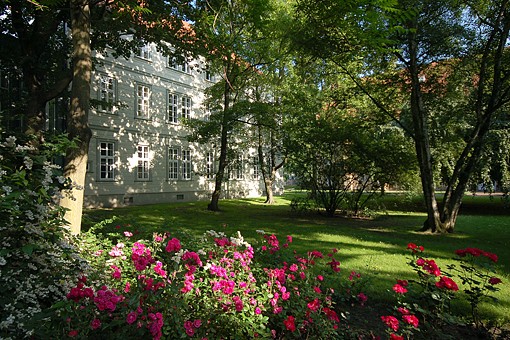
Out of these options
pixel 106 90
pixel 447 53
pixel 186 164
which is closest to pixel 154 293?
pixel 447 53

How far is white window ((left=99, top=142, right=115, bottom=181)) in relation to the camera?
18.0m

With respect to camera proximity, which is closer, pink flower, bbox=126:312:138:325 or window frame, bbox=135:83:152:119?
pink flower, bbox=126:312:138:325

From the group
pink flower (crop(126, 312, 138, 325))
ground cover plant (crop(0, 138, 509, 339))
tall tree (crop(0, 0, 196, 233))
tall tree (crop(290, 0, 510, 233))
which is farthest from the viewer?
tall tree (crop(290, 0, 510, 233))

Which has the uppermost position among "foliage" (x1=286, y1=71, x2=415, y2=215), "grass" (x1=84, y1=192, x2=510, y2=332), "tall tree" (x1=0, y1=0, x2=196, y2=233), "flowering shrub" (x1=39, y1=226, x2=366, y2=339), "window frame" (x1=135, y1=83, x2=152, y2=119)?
"window frame" (x1=135, y1=83, x2=152, y2=119)

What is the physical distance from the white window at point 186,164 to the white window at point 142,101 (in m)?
4.20

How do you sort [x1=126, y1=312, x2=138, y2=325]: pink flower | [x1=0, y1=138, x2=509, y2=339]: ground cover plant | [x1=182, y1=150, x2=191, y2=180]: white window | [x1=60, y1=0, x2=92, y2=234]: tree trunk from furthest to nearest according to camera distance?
1. [x1=182, y1=150, x2=191, y2=180]: white window
2. [x1=60, y1=0, x2=92, y2=234]: tree trunk
3. [x1=0, y1=138, x2=509, y2=339]: ground cover plant
4. [x1=126, y1=312, x2=138, y2=325]: pink flower

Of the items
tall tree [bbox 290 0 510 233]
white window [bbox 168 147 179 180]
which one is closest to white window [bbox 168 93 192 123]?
white window [bbox 168 147 179 180]

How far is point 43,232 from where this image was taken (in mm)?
2238

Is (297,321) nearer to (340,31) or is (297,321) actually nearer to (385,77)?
(340,31)

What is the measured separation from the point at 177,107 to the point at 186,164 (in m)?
4.18

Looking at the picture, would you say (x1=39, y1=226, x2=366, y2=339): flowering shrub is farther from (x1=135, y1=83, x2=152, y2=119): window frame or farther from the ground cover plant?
(x1=135, y1=83, x2=152, y2=119): window frame

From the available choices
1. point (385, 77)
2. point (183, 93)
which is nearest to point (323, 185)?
point (385, 77)

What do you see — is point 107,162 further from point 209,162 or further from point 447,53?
point 447,53

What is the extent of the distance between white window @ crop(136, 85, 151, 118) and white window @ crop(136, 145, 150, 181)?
2086 mm
